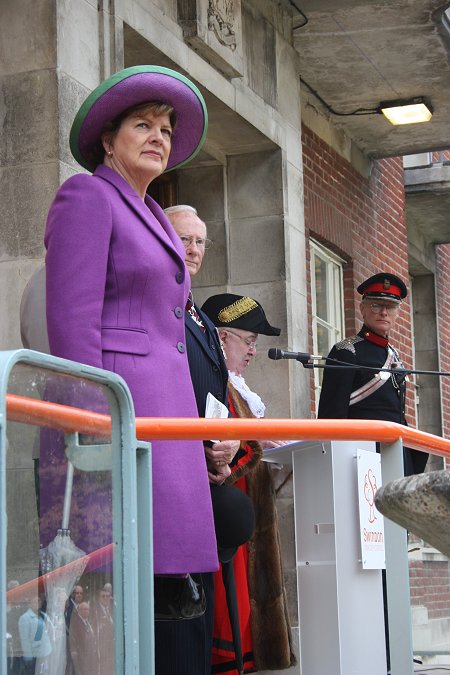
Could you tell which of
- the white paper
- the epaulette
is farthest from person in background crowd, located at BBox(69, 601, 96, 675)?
the epaulette

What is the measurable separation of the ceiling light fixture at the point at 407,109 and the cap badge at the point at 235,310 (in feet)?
14.8

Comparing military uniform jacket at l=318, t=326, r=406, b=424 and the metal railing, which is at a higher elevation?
military uniform jacket at l=318, t=326, r=406, b=424

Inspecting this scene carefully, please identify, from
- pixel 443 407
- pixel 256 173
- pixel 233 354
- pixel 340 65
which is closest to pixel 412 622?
pixel 233 354

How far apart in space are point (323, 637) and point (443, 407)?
937cm

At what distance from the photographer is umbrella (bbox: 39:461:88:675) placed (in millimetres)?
2322

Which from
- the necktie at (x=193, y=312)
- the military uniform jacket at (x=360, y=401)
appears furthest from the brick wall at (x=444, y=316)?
the necktie at (x=193, y=312)

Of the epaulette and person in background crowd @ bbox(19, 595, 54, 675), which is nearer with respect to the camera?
person in background crowd @ bbox(19, 595, 54, 675)

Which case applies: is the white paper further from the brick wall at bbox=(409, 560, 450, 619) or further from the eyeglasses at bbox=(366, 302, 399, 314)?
the eyeglasses at bbox=(366, 302, 399, 314)

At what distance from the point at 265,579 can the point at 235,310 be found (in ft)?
3.53

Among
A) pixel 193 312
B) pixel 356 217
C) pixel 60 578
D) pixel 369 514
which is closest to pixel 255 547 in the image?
pixel 369 514

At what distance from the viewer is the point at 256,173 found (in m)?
7.99

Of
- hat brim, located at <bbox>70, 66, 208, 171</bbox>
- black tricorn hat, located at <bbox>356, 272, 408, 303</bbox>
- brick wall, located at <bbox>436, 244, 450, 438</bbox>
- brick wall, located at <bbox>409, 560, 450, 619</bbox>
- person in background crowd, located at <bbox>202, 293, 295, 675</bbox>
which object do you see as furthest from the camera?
brick wall, located at <bbox>436, 244, 450, 438</bbox>

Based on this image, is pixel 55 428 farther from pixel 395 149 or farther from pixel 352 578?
pixel 395 149

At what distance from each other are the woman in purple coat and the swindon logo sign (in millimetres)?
1178
